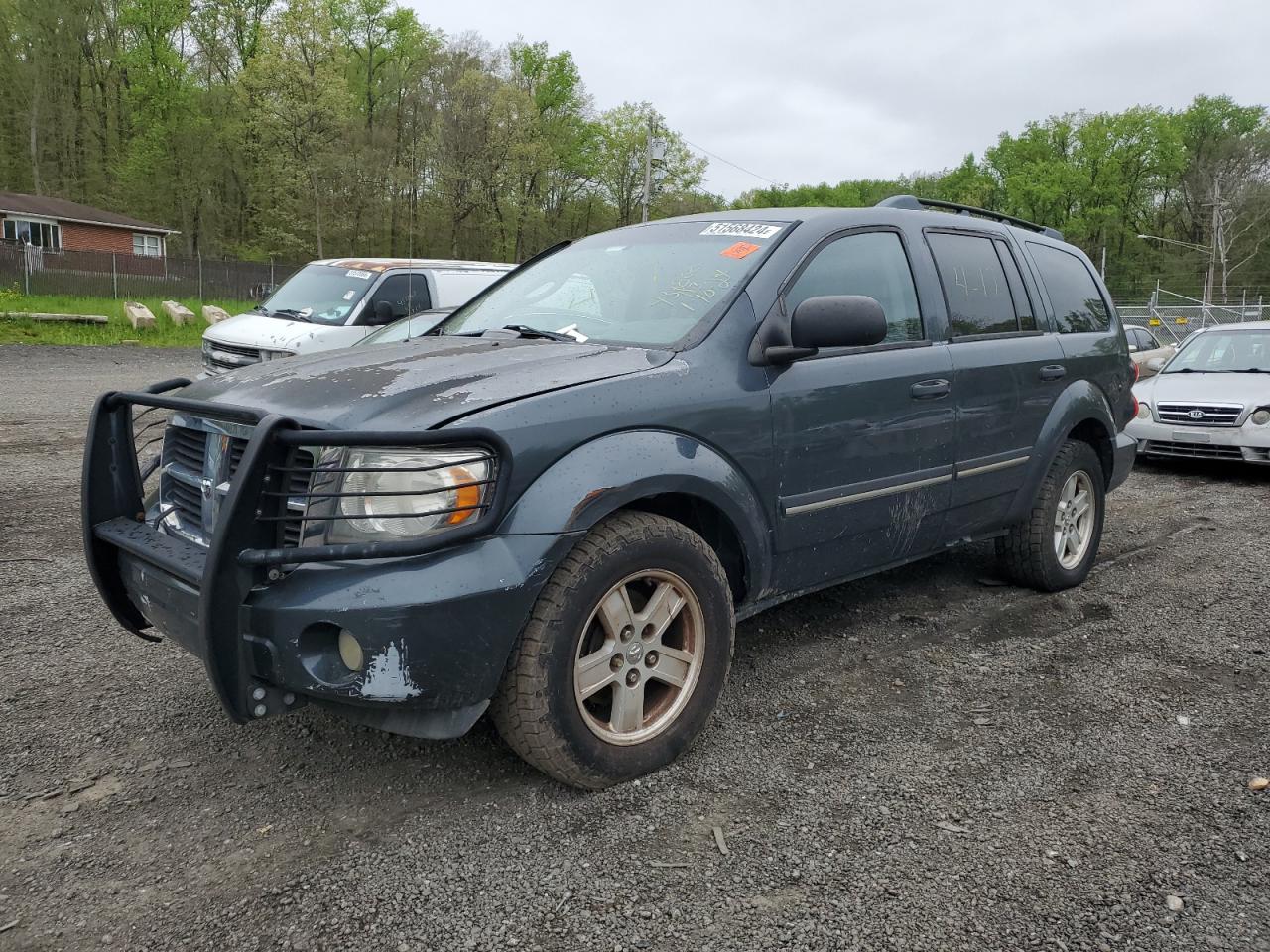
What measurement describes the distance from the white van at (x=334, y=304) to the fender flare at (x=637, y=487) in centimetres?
733

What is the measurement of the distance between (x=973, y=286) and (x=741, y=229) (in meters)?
1.25

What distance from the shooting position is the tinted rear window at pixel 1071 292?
4879 millimetres

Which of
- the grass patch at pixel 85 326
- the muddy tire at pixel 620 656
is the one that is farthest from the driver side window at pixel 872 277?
the grass patch at pixel 85 326

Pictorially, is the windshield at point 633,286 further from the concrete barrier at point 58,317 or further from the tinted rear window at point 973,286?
the concrete barrier at point 58,317

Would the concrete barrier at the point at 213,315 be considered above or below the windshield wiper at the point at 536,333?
below

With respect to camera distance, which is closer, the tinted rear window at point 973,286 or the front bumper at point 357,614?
the front bumper at point 357,614

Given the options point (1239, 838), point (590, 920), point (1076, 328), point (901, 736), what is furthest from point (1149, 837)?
point (1076, 328)

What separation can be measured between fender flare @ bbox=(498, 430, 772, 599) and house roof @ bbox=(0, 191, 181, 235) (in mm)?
42642

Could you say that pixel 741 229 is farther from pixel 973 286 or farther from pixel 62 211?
pixel 62 211

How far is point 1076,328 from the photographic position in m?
4.96

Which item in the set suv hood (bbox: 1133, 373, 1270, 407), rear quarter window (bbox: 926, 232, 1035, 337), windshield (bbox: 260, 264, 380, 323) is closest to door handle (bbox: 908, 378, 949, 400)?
rear quarter window (bbox: 926, 232, 1035, 337)

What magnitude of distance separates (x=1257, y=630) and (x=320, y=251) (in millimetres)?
42416

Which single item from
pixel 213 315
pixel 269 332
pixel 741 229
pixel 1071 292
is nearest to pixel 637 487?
pixel 741 229

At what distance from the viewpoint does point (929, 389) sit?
387cm
